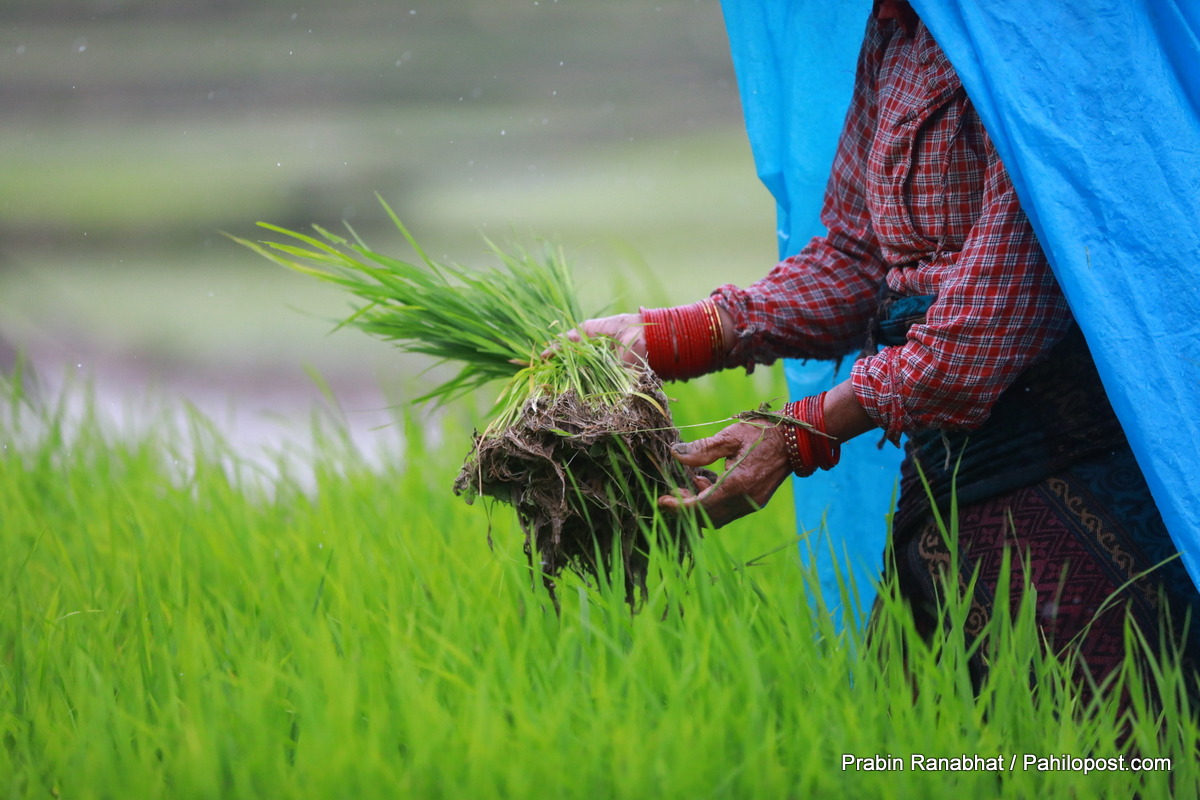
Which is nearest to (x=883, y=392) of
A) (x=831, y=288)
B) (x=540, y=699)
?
(x=831, y=288)

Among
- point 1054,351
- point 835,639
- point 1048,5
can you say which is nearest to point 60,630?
point 835,639

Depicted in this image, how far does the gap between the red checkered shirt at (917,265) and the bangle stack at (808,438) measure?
8cm

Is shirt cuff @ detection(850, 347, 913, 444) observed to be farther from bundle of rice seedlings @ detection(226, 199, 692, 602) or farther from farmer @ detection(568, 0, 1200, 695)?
bundle of rice seedlings @ detection(226, 199, 692, 602)

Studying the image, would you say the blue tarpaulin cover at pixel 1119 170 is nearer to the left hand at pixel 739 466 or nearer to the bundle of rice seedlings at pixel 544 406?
the left hand at pixel 739 466

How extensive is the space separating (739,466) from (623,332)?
0.29 meters

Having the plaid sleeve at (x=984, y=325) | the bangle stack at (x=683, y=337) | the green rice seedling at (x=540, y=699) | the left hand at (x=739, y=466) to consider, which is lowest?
the green rice seedling at (x=540, y=699)

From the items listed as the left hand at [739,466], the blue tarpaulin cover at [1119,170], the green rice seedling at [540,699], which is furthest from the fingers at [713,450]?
the blue tarpaulin cover at [1119,170]

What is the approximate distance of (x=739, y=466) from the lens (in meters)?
1.29

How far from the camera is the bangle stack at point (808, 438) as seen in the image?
128 cm

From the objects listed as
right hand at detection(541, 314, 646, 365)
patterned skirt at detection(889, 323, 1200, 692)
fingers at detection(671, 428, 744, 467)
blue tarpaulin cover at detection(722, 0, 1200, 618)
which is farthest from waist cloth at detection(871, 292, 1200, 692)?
right hand at detection(541, 314, 646, 365)

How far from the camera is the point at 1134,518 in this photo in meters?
1.22

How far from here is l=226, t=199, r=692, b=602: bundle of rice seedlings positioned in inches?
49.2

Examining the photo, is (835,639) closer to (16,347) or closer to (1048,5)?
(1048,5)

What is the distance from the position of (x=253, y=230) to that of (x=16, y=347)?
4.89 m
